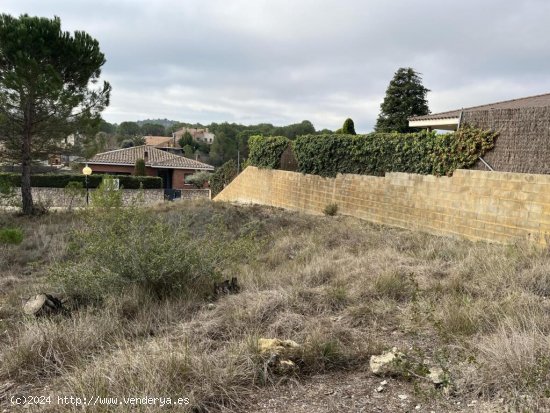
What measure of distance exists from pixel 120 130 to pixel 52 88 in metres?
91.5

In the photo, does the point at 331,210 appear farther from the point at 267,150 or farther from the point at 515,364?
the point at 515,364

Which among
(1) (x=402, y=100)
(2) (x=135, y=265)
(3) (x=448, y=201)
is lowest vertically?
(2) (x=135, y=265)

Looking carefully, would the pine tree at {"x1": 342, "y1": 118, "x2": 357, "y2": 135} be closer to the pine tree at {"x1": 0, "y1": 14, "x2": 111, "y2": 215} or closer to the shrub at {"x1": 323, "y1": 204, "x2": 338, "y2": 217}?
the shrub at {"x1": 323, "y1": 204, "x2": 338, "y2": 217}

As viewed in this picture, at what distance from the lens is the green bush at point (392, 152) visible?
8578mm

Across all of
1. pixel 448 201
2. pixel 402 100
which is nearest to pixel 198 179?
pixel 402 100

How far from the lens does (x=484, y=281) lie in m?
4.61

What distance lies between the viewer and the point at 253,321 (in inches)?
151

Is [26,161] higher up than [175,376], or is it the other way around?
[26,161]

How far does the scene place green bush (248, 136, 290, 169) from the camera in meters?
16.7

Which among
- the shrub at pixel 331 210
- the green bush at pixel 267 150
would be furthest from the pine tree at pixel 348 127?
the shrub at pixel 331 210

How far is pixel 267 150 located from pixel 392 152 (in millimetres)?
7601

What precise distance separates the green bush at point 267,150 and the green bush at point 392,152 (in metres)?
1.35

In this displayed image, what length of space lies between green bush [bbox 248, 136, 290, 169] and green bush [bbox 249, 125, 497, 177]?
135 cm

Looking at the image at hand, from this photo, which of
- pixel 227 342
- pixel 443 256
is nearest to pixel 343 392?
pixel 227 342
